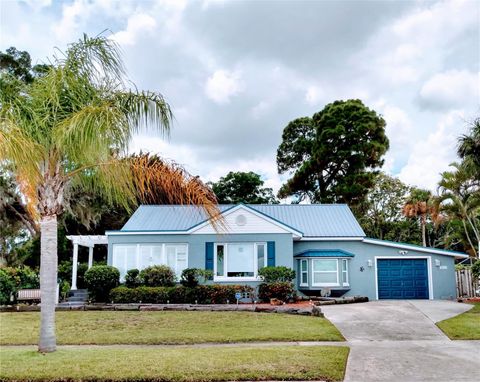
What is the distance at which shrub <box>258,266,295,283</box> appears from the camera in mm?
20484

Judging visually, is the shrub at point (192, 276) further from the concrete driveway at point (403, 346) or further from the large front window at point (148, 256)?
the concrete driveway at point (403, 346)

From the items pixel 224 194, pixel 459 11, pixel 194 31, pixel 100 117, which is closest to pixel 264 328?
pixel 100 117

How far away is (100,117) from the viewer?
28.5ft

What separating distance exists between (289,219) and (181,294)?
7739 mm

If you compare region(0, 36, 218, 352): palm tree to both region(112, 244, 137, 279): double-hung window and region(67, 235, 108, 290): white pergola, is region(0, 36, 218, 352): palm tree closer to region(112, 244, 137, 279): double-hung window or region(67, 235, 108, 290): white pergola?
region(112, 244, 137, 279): double-hung window

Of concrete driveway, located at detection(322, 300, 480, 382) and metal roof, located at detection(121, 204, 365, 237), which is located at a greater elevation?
metal roof, located at detection(121, 204, 365, 237)

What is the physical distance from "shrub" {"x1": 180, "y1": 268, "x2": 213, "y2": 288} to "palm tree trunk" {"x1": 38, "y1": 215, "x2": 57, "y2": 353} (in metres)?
11.1

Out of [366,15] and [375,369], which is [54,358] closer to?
[375,369]

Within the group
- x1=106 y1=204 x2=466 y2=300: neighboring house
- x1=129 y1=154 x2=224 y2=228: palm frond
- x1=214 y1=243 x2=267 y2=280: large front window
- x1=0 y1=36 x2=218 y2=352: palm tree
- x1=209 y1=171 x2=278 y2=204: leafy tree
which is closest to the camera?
x1=0 y1=36 x2=218 y2=352: palm tree

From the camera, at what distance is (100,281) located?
20562 mm

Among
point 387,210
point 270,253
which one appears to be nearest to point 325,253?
point 270,253

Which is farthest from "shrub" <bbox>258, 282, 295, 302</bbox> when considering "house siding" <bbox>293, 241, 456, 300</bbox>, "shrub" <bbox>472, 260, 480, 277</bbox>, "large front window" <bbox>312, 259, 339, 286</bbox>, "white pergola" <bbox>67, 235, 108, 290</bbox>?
"white pergola" <bbox>67, 235, 108, 290</bbox>

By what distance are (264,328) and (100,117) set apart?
7.11 m

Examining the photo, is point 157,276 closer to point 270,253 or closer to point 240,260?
point 240,260
